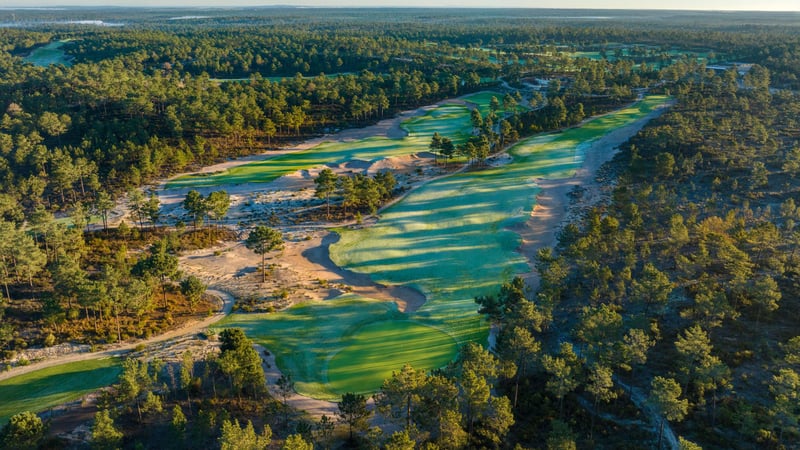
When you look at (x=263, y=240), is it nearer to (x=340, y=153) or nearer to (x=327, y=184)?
(x=327, y=184)

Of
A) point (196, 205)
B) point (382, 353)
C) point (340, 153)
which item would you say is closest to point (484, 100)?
point (340, 153)

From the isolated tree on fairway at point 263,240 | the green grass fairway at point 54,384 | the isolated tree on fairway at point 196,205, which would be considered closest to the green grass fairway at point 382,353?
the isolated tree on fairway at point 263,240

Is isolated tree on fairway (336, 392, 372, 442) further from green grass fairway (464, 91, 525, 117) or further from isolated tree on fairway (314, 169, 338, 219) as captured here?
green grass fairway (464, 91, 525, 117)

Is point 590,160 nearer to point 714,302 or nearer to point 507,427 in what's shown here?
point 714,302

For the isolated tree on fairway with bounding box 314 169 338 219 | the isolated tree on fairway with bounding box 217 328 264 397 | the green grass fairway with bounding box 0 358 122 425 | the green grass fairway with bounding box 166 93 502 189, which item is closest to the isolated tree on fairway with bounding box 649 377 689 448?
the isolated tree on fairway with bounding box 217 328 264 397

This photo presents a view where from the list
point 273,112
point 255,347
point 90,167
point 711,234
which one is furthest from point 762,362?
point 273,112
